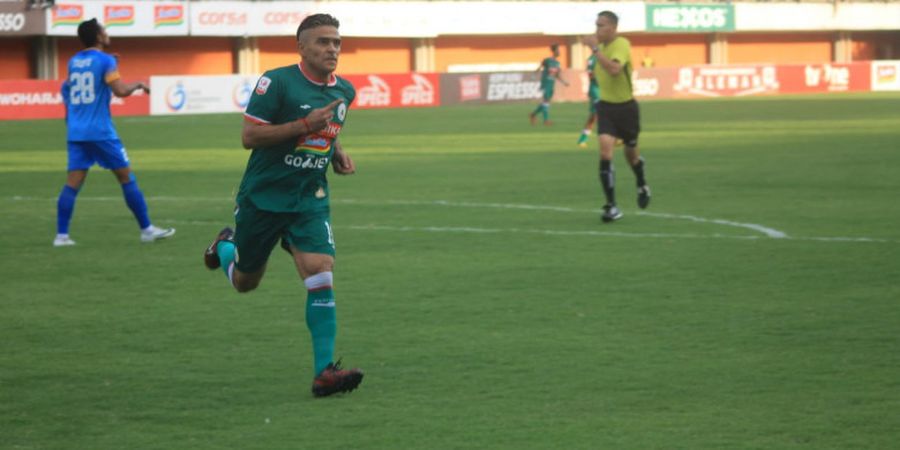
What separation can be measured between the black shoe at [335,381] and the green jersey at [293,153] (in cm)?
89

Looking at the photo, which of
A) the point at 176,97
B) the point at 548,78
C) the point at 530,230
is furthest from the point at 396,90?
the point at 530,230

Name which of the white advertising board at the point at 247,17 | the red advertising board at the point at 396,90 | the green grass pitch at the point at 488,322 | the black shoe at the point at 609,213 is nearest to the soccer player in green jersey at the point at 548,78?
the red advertising board at the point at 396,90

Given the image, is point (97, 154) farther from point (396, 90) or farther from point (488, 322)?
point (396, 90)

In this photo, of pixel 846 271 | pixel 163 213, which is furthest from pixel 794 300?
pixel 163 213

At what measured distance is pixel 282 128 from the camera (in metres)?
7.18

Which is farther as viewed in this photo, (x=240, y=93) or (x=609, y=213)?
(x=240, y=93)

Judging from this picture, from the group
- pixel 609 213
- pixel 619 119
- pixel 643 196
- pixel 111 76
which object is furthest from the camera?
pixel 643 196

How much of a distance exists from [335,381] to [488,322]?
237cm

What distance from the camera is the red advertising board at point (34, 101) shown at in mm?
44750

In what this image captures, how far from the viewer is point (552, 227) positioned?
14836 mm

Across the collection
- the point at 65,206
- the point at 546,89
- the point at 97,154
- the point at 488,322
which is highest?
the point at 546,89

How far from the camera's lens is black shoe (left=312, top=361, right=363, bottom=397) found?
7.05 m

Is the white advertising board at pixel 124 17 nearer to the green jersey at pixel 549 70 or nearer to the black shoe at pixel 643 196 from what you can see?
the green jersey at pixel 549 70

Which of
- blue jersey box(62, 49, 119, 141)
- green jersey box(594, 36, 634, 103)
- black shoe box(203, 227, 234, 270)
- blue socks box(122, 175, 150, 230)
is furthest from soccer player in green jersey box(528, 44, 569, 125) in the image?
black shoe box(203, 227, 234, 270)
